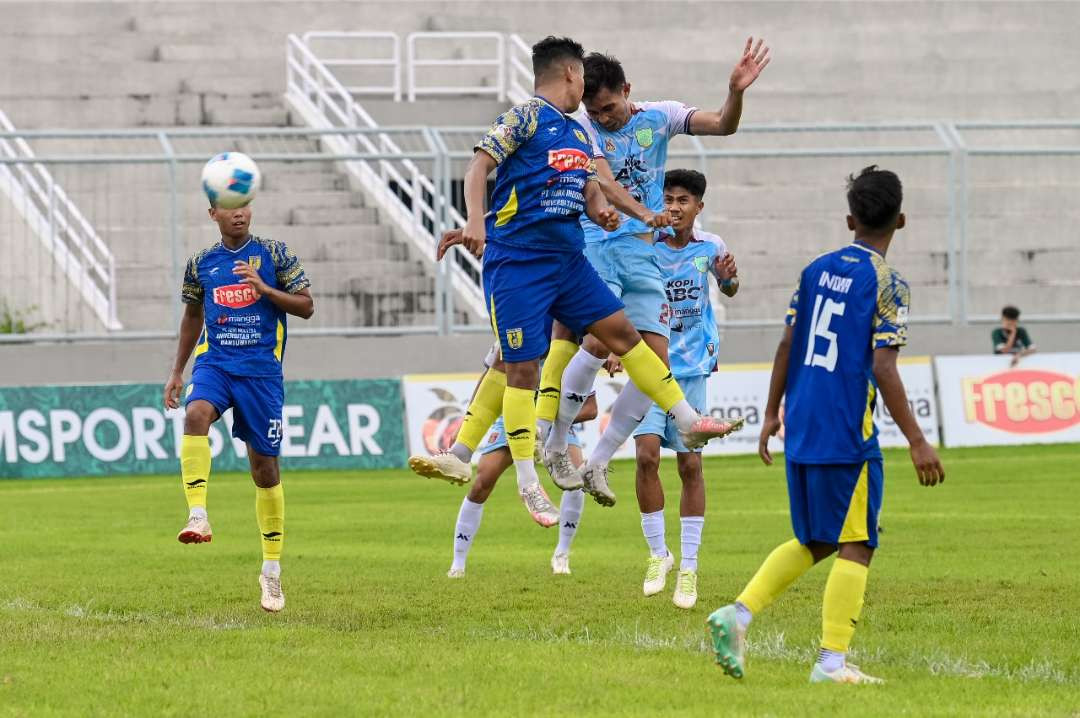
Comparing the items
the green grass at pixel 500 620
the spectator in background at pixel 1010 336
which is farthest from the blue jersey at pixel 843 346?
the spectator in background at pixel 1010 336

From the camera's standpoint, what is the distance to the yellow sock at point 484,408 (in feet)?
32.2

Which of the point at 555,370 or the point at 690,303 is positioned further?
the point at 690,303

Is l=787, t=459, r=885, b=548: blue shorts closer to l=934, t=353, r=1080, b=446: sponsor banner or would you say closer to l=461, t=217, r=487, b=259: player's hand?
l=461, t=217, r=487, b=259: player's hand

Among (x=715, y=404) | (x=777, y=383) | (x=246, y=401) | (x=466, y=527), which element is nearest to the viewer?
(x=777, y=383)

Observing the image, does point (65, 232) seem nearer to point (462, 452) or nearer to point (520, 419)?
point (462, 452)

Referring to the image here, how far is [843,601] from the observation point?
6.84m

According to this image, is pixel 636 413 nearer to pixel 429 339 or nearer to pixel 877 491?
pixel 877 491

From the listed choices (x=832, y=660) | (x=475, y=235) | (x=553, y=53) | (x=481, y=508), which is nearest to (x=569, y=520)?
(x=481, y=508)

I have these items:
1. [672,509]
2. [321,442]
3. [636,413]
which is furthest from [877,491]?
[321,442]

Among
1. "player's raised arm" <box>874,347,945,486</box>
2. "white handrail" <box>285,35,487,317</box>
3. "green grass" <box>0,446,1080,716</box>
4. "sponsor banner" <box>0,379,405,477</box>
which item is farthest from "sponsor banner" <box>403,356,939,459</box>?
"player's raised arm" <box>874,347,945,486</box>


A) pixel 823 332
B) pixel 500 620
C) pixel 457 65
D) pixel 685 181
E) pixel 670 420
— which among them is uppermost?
pixel 457 65

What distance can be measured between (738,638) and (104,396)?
14.9m

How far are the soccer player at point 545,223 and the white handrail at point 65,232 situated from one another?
48.0ft

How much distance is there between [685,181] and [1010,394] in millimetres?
13110
